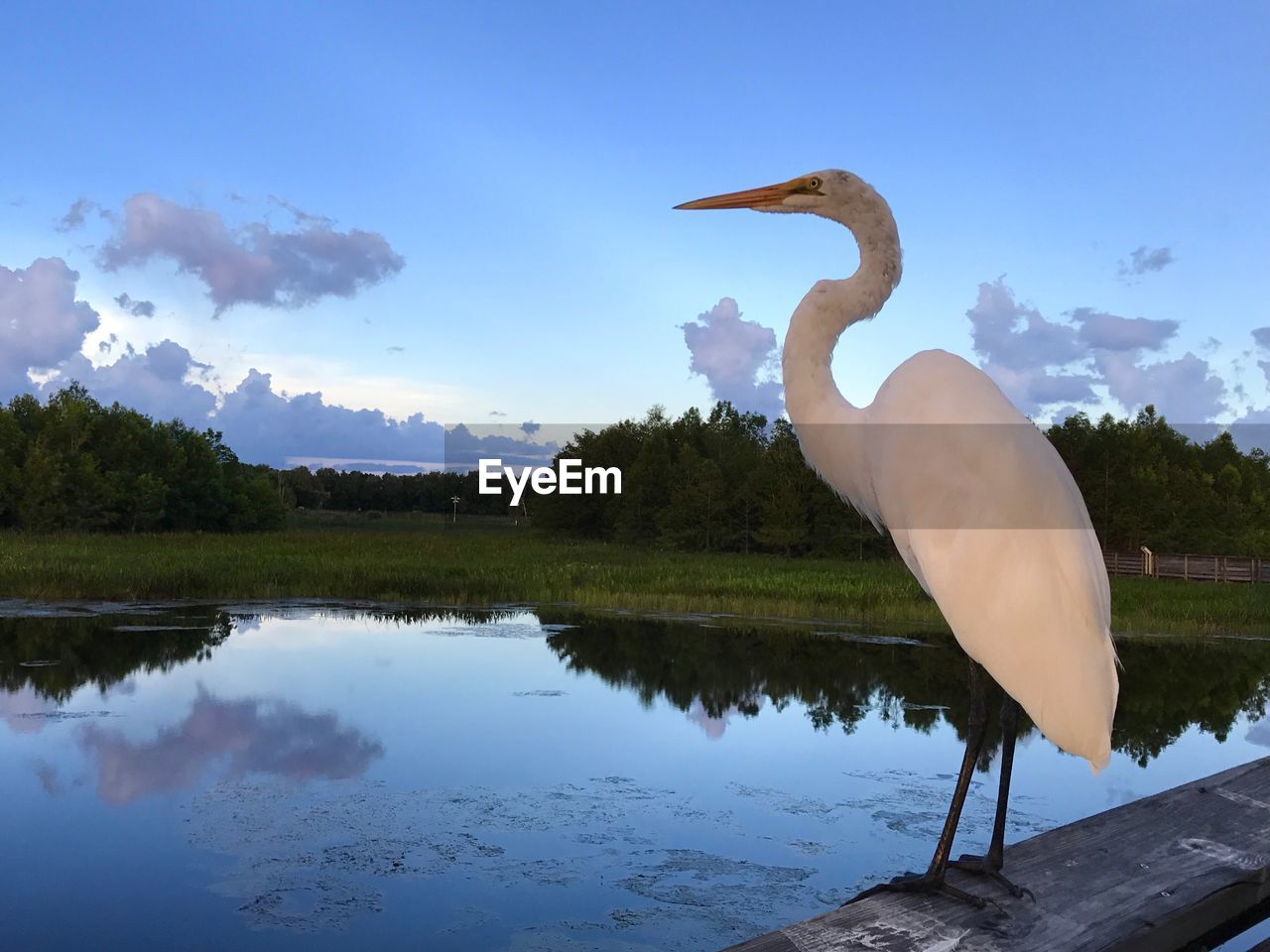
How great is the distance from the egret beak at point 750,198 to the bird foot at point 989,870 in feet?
7.40

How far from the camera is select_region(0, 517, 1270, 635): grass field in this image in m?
17.4

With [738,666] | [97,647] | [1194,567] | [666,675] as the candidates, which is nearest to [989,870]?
[666,675]

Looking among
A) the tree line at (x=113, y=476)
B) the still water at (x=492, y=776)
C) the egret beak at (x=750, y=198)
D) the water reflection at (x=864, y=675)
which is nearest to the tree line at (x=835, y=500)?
the tree line at (x=113, y=476)

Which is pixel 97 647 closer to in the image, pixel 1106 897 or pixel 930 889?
pixel 930 889

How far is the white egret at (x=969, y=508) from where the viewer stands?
2457 millimetres

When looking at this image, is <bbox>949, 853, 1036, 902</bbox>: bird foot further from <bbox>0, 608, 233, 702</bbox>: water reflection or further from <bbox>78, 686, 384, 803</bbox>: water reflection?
<bbox>0, 608, 233, 702</bbox>: water reflection

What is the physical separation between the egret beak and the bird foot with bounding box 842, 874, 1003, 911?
2279 millimetres

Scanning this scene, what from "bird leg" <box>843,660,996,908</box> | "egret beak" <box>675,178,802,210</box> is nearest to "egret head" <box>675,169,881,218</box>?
"egret beak" <box>675,178,802,210</box>

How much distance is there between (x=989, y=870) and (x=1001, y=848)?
0.18 metres

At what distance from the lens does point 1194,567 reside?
1216 inches

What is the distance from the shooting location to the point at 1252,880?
2.18 m

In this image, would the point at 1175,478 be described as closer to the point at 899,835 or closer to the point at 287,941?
the point at 899,835

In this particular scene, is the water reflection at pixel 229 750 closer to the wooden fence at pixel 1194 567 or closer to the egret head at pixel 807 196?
the egret head at pixel 807 196

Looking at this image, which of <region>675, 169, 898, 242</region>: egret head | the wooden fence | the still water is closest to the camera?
<region>675, 169, 898, 242</region>: egret head
